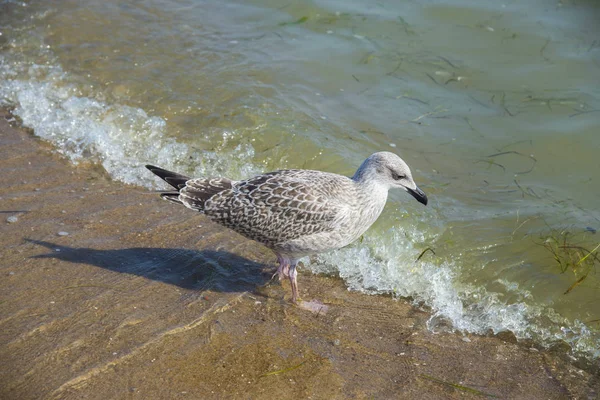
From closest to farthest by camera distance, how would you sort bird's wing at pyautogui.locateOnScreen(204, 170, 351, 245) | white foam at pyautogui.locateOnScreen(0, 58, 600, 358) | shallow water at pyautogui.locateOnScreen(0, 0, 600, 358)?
bird's wing at pyautogui.locateOnScreen(204, 170, 351, 245) < white foam at pyautogui.locateOnScreen(0, 58, 600, 358) < shallow water at pyautogui.locateOnScreen(0, 0, 600, 358)

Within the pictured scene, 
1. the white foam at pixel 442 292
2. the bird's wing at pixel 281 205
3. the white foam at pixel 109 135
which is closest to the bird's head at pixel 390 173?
the bird's wing at pixel 281 205

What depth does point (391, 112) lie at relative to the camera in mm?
8625

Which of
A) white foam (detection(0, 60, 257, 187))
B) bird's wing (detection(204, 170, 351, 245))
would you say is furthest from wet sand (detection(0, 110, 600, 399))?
white foam (detection(0, 60, 257, 187))

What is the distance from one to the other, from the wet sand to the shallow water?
428mm

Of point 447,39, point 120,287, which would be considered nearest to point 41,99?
point 120,287

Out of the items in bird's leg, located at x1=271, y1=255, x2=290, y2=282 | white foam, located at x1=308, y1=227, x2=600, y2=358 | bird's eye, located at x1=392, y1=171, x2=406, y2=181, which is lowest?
white foam, located at x1=308, y1=227, x2=600, y2=358

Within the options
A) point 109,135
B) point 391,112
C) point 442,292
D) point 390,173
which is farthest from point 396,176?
point 109,135

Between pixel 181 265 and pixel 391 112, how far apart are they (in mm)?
4042

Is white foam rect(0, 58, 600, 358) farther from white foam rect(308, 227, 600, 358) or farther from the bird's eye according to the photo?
the bird's eye

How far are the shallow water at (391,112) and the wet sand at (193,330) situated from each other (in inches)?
16.9

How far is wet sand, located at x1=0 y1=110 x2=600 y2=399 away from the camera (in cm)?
445

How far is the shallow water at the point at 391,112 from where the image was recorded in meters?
6.11

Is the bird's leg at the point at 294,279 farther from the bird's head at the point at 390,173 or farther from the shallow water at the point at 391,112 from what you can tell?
the bird's head at the point at 390,173

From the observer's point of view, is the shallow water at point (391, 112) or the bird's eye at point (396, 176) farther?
the shallow water at point (391, 112)
